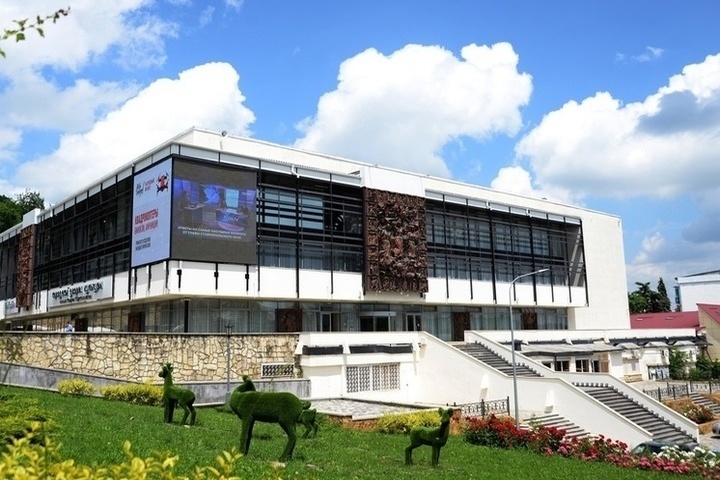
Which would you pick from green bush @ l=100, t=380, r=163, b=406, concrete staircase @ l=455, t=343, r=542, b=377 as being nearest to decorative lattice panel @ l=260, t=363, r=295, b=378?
green bush @ l=100, t=380, r=163, b=406

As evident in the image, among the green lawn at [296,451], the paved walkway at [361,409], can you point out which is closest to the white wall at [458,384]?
the paved walkway at [361,409]

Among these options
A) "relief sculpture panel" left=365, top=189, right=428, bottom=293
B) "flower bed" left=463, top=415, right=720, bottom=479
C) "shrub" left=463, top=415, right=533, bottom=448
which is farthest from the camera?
"relief sculpture panel" left=365, top=189, right=428, bottom=293

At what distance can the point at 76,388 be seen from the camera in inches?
A: 959

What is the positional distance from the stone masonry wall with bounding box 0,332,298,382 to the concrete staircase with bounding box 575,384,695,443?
56.4 feet

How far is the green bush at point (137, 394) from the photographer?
23.6m

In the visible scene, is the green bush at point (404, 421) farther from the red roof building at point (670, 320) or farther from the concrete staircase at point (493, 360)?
the red roof building at point (670, 320)

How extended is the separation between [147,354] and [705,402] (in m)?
34.3

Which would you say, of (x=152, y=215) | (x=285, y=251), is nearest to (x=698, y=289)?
(x=285, y=251)

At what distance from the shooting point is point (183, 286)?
30.9 m

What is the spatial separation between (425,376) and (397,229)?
9224 mm

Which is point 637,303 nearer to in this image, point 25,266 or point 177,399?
point 25,266

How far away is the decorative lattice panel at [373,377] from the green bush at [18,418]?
769 inches

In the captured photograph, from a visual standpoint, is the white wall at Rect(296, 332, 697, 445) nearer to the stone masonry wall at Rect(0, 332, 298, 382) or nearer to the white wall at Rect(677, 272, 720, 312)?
the stone masonry wall at Rect(0, 332, 298, 382)

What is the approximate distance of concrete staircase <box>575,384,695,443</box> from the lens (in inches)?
1204
